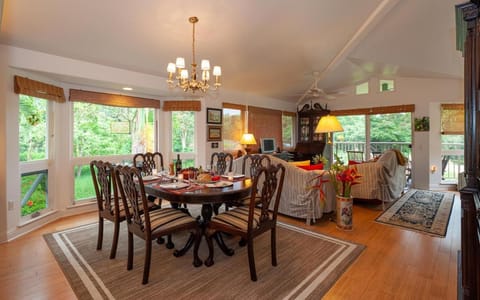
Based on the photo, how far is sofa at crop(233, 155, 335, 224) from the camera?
10.8 feet

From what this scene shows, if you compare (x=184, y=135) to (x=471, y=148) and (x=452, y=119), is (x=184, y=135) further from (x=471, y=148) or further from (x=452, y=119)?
(x=452, y=119)

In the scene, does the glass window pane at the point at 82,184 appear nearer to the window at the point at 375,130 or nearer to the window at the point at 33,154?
the window at the point at 33,154

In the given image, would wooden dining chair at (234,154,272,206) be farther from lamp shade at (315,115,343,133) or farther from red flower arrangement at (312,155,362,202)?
lamp shade at (315,115,343,133)

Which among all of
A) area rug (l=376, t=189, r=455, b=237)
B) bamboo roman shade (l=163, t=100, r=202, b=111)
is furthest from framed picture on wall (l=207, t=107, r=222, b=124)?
area rug (l=376, t=189, r=455, b=237)

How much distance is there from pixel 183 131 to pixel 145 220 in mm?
3198

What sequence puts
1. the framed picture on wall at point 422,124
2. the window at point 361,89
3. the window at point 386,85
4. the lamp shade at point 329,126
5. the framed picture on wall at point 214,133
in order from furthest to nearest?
the window at point 361,89 < the window at point 386,85 < the framed picture on wall at point 422,124 < the framed picture on wall at point 214,133 < the lamp shade at point 329,126

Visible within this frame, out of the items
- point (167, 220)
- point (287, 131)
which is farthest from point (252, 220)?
point (287, 131)

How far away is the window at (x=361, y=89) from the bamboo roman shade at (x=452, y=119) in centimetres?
174

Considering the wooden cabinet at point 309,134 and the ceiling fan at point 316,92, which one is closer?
the ceiling fan at point 316,92

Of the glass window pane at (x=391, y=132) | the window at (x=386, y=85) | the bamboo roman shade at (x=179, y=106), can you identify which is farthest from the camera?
the window at (x=386, y=85)

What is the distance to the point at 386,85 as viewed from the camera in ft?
20.8

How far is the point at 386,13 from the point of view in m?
3.12

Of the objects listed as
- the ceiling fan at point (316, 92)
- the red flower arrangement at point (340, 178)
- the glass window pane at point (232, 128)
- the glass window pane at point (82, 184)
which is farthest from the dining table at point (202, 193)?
the glass window pane at point (232, 128)

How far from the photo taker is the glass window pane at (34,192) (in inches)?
126
